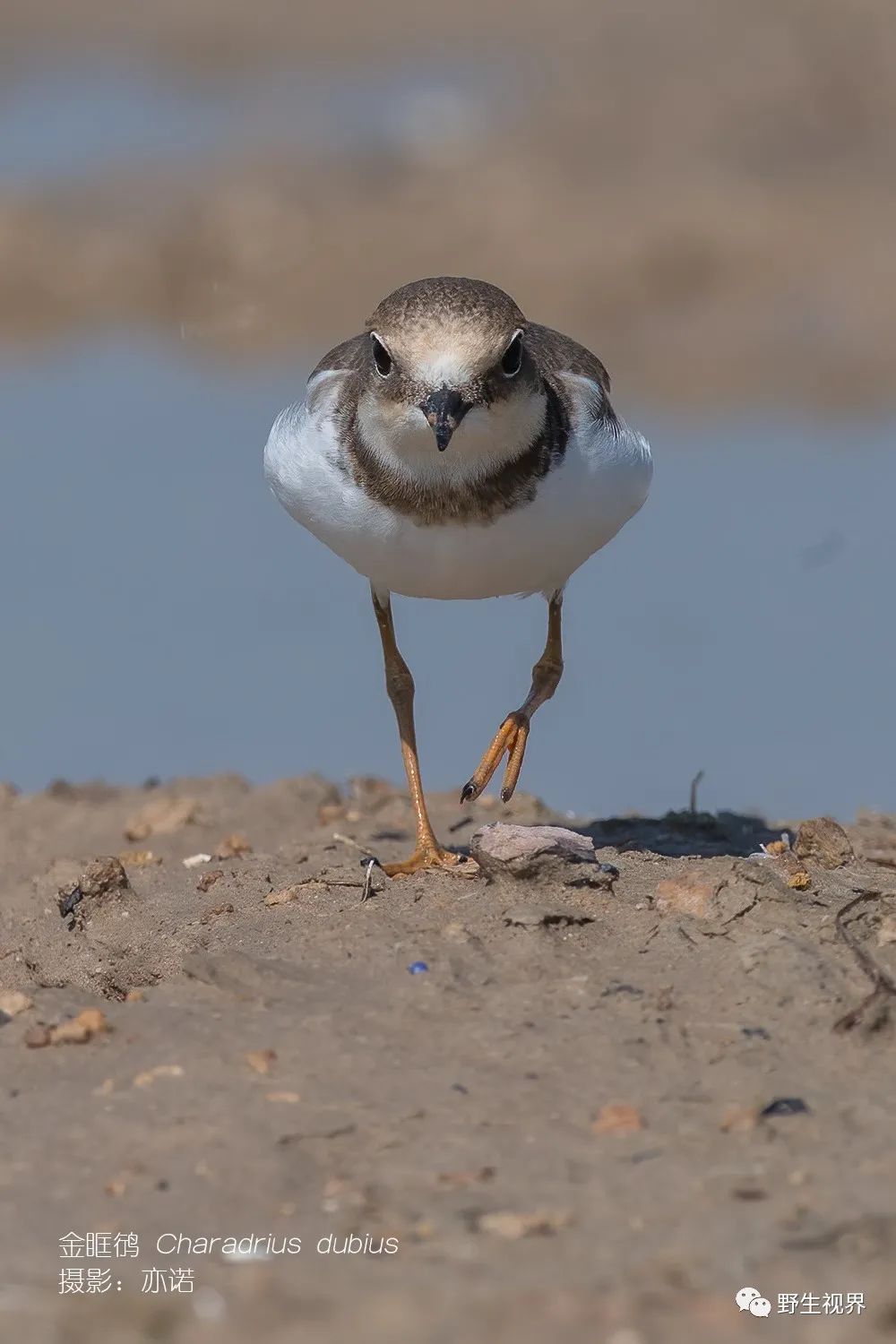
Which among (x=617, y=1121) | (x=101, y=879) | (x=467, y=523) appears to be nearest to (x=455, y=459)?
(x=467, y=523)

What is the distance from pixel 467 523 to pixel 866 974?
6.37ft

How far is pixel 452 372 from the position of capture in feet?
19.3

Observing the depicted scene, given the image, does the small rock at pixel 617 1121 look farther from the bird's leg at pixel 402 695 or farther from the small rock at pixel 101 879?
the bird's leg at pixel 402 695

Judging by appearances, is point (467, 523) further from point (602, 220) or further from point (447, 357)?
point (602, 220)

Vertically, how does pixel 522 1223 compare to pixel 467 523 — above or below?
below

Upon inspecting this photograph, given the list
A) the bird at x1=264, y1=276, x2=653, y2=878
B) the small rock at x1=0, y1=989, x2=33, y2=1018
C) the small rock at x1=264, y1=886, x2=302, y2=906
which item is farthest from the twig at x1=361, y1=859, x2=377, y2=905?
the small rock at x1=0, y1=989, x2=33, y2=1018

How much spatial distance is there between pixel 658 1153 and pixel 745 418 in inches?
490

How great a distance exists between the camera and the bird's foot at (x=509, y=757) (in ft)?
22.7

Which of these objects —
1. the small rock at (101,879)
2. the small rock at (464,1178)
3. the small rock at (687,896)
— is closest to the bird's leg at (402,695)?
the small rock at (101,879)

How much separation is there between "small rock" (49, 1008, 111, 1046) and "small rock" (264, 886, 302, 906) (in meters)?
1.12

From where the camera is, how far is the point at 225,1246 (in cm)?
386

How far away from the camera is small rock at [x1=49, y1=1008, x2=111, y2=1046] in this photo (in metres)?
4.89

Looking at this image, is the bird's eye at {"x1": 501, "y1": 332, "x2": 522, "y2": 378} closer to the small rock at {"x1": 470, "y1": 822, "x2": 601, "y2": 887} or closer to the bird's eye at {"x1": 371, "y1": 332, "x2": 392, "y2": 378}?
the bird's eye at {"x1": 371, "y1": 332, "x2": 392, "y2": 378}

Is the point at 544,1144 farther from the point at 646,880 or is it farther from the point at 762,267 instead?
the point at 762,267
